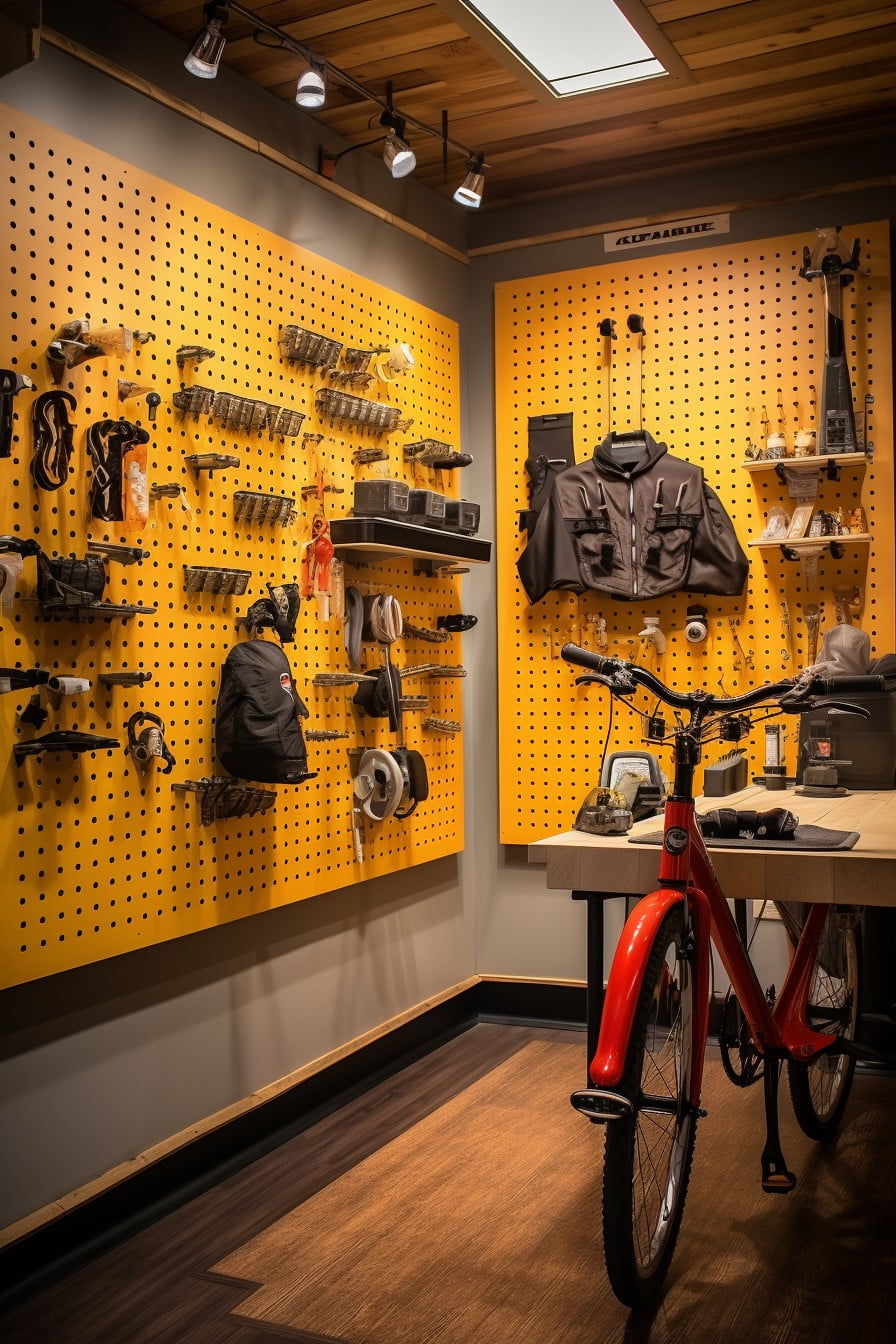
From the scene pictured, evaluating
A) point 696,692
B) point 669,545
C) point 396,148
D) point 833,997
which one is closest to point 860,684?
point 833,997

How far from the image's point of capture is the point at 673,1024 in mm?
2652

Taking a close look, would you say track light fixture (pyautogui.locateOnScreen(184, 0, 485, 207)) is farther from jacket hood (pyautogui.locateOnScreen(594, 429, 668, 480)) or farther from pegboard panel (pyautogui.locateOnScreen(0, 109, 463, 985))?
jacket hood (pyautogui.locateOnScreen(594, 429, 668, 480))

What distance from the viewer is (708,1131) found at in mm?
3871

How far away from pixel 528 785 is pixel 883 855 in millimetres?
2734

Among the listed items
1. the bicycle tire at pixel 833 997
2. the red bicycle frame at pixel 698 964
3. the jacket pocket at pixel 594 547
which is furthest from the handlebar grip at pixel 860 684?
the jacket pocket at pixel 594 547

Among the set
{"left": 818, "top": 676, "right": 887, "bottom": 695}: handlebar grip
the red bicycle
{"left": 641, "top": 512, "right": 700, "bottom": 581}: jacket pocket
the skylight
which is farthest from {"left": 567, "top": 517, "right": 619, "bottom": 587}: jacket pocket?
the red bicycle

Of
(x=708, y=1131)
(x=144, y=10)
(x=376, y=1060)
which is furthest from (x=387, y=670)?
(x=144, y=10)

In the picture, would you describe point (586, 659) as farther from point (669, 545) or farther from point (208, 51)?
point (669, 545)

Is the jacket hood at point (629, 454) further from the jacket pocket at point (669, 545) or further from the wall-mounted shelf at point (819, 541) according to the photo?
the wall-mounted shelf at point (819, 541)

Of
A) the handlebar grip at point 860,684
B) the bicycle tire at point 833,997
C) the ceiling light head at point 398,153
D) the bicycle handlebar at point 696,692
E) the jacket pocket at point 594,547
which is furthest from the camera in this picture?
the jacket pocket at point 594,547

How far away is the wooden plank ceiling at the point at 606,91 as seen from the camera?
366 centimetres

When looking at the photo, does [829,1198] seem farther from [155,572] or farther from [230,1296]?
[155,572]

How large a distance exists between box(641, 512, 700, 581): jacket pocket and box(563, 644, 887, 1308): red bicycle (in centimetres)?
177

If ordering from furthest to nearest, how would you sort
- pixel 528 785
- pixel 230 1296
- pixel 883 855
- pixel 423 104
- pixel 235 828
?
pixel 528 785 → pixel 423 104 → pixel 235 828 → pixel 230 1296 → pixel 883 855
